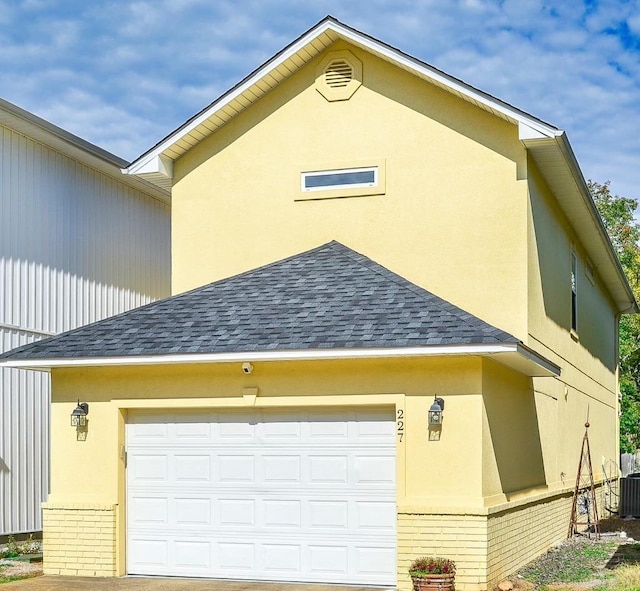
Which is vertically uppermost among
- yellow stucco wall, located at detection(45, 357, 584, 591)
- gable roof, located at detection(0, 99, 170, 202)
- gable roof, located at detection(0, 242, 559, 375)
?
gable roof, located at detection(0, 99, 170, 202)

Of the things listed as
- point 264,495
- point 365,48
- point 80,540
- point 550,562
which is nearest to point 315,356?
point 264,495

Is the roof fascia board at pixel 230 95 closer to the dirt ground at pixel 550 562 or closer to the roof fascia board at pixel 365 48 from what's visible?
the roof fascia board at pixel 365 48

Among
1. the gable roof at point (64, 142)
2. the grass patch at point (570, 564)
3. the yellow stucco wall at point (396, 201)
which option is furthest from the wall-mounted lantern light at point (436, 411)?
the gable roof at point (64, 142)

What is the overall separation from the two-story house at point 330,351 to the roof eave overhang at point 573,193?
0.09 m

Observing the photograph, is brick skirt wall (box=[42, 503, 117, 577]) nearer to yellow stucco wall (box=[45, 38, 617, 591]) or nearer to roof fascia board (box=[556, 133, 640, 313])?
yellow stucco wall (box=[45, 38, 617, 591])

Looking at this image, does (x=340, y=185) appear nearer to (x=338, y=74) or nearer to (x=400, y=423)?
(x=338, y=74)

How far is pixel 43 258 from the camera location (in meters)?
20.3

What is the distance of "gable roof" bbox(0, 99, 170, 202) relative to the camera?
18.7m

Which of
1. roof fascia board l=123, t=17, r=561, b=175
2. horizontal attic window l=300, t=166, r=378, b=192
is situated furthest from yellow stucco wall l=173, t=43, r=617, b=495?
roof fascia board l=123, t=17, r=561, b=175

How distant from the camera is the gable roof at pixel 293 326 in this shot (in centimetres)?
1346

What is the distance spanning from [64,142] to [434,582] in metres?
11.9

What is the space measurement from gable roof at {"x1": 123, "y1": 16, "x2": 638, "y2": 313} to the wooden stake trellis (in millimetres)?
5865

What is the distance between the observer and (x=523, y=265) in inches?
637

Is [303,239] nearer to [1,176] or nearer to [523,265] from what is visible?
[523,265]
